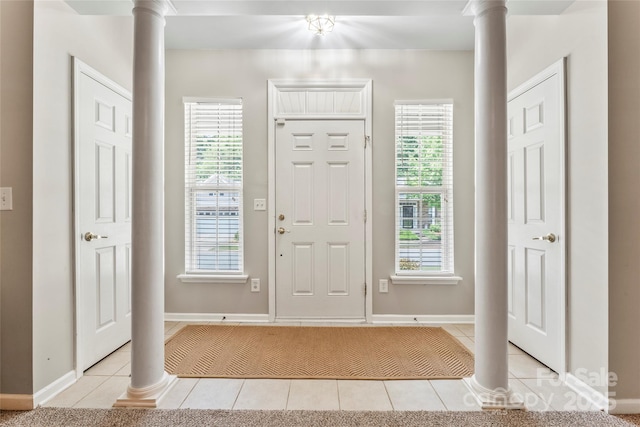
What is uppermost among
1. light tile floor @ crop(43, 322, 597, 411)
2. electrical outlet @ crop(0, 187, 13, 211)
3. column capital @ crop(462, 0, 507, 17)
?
column capital @ crop(462, 0, 507, 17)

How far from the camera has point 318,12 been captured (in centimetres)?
194

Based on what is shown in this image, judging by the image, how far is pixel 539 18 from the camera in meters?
2.21

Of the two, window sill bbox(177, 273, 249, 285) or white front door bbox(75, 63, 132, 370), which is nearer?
white front door bbox(75, 63, 132, 370)

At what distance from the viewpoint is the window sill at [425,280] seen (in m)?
3.03

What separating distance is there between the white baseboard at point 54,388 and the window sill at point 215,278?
1173mm

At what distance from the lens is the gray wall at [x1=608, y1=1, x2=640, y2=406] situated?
5.43 feet

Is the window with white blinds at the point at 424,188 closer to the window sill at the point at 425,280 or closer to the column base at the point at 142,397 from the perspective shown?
the window sill at the point at 425,280

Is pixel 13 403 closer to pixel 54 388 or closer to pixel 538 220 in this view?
pixel 54 388

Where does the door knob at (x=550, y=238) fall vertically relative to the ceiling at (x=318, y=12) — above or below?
below

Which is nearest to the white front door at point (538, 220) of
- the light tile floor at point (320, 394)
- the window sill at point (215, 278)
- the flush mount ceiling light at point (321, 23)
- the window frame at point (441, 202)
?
the light tile floor at point (320, 394)

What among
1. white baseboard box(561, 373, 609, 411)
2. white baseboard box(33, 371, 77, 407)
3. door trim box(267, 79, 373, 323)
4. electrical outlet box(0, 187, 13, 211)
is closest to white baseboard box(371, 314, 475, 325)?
door trim box(267, 79, 373, 323)

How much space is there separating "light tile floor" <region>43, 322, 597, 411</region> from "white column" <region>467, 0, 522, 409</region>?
225 millimetres

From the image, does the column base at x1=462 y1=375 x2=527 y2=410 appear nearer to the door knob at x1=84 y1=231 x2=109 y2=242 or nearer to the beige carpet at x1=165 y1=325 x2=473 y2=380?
the beige carpet at x1=165 y1=325 x2=473 y2=380

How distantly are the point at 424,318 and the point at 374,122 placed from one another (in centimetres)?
200
